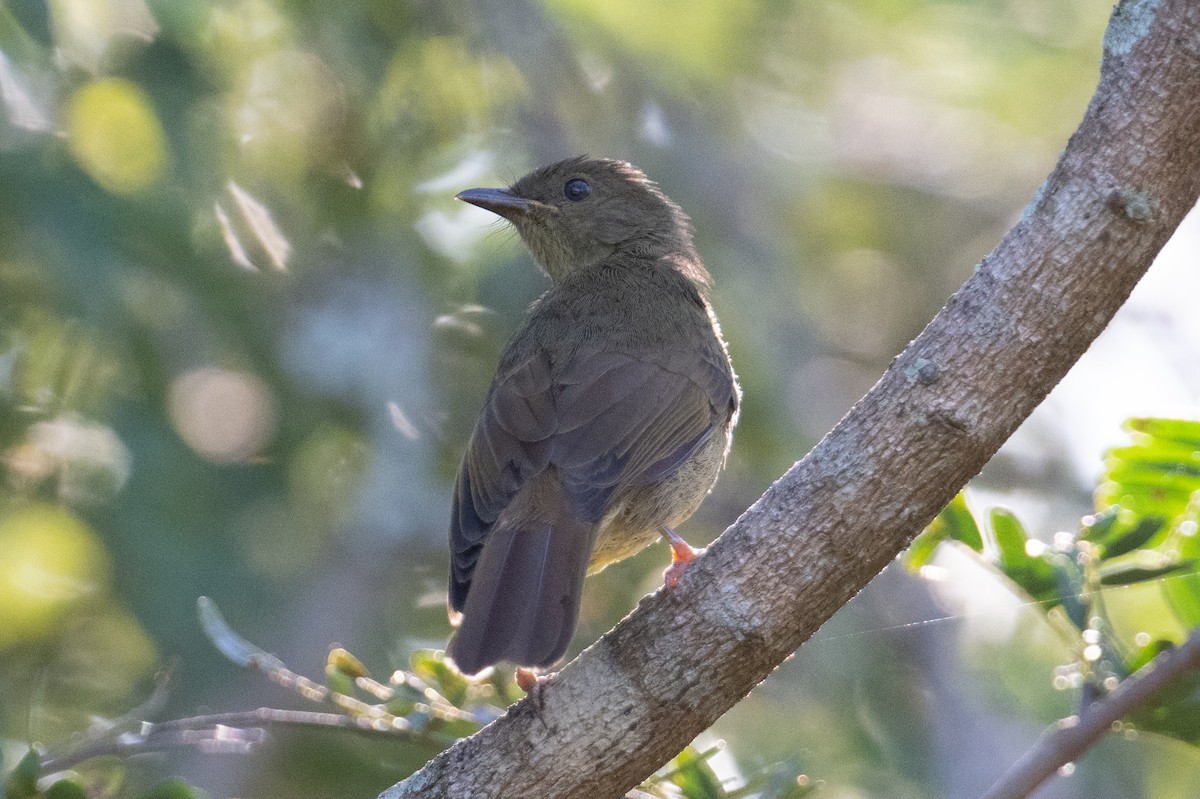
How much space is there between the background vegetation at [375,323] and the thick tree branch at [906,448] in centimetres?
136

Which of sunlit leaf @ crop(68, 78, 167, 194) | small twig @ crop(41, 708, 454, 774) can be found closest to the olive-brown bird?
small twig @ crop(41, 708, 454, 774)

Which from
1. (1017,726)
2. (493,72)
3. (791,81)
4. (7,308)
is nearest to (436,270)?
(493,72)

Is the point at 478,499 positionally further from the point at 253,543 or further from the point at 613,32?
the point at 613,32

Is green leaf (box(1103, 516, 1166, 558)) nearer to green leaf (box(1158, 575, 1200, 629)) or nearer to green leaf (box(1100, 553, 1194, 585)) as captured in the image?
green leaf (box(1100, 553, 1194, 585))

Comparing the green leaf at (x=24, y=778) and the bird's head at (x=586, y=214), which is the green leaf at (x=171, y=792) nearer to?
the green leaf at (x=24, y=778)

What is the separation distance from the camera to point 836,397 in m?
7.41

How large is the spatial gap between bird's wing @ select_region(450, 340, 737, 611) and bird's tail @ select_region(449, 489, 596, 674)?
0.19ft

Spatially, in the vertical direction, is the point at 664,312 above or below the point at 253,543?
below

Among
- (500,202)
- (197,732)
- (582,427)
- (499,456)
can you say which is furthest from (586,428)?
(500,202)

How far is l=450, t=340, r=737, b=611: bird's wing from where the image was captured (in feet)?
12.3

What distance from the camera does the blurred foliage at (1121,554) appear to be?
3295mm

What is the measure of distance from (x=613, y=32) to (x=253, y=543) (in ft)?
8.72

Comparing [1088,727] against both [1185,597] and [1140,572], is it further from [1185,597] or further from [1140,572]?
[1185,597]

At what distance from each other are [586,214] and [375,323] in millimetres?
1241
